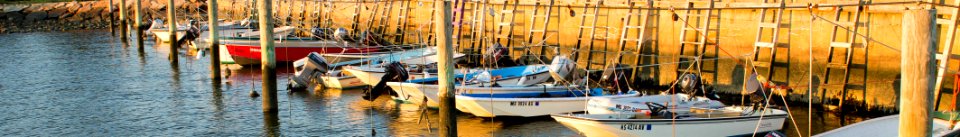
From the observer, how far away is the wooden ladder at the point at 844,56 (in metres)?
28.9

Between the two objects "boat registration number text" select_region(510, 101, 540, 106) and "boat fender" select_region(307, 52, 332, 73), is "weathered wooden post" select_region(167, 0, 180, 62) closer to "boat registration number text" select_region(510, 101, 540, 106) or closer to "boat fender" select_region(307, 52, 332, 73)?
"boat fender" select_region(307, 52, 332, 73)

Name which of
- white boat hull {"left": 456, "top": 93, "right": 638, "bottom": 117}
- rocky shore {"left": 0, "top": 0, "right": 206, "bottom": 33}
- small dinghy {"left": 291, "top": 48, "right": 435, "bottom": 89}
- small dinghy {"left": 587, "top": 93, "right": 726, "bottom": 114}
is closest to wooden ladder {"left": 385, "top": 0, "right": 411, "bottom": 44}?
small dinghy {"left": 291, "top": 48, "right": 435, "bottom": 89}

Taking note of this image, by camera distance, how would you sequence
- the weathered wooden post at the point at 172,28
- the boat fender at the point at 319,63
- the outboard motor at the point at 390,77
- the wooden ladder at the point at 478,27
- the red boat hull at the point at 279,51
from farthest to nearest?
the red boat hull at the point at 279,51, the weathered wooden post at the point at 172,28, the wooden ladder at the point at 478,27, the boat fender at the point at 319,63, the outboard motor at the point at 390,77

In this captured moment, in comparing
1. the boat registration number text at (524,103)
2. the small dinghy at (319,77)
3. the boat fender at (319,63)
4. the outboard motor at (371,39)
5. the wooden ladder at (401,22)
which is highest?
the wooden ladder at (401,22)

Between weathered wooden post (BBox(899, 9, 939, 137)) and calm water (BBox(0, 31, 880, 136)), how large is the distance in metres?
12.3

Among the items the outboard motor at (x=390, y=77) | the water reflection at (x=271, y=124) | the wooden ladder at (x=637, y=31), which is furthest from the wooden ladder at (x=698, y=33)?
the water reflection at (x=271, y=124)

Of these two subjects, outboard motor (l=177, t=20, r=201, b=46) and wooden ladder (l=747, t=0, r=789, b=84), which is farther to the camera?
outboard motor (l=177, t=20, r=201, b=46)

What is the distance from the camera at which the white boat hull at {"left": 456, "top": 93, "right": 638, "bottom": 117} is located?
2856 centimetres

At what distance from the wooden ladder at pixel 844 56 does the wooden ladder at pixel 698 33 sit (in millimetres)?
3923

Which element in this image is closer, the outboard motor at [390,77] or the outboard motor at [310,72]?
the outboard motor at [390,77]

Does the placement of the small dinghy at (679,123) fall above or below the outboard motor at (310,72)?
below

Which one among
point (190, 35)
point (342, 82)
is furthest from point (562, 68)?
point (190, 35)

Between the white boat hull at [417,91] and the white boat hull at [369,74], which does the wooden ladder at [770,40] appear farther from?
the white boat hull at [369,74]

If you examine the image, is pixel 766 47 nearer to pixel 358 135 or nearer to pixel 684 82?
pixel 684 82
